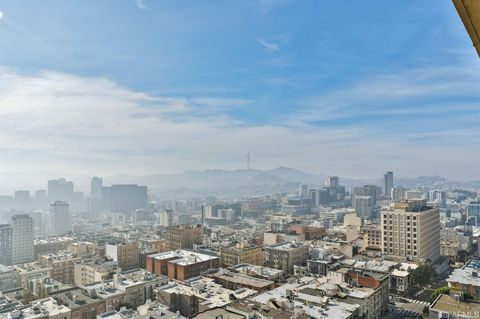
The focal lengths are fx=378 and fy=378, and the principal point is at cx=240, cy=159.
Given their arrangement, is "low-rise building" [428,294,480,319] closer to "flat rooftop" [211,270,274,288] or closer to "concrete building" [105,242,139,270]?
"flat rooftop" [211,270,274,288]

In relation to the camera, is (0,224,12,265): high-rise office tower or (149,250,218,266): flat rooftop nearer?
(149,250,218,266): flat rooftop

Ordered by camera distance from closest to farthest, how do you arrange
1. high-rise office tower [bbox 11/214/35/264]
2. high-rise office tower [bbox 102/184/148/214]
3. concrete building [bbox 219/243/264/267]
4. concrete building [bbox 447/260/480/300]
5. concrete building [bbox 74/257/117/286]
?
concrete building [bbox 447/260/480/300]
concrete building [bbox 74/257/117/286]
concrete building [bbox 219/243/264/267]
high-rise office tower [bbox 11/214/35/264]
high-rise office tower [bbox 102/184/148/214]

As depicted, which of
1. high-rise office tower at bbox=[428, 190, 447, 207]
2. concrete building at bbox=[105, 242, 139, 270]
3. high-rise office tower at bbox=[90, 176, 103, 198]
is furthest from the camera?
high-rise office tower at bbox=[90, 176, 103, 198]

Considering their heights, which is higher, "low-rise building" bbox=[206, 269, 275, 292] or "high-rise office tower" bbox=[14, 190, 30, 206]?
"high-rise office tower" bbox=[14, 190, 30, 206]

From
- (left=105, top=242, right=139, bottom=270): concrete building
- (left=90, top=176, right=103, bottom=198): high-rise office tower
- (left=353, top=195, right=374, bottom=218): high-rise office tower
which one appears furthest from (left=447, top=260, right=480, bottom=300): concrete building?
(left=90, top=176, right=103, bottom=198): high-rise office tower

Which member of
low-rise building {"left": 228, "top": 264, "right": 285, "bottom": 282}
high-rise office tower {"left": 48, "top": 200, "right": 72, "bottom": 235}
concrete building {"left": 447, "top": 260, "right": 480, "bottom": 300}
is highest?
concrete building {"left": 447, "top": 260, "right": 480, "bottom": 300}

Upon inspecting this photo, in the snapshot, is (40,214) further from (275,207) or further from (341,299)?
(341,299)

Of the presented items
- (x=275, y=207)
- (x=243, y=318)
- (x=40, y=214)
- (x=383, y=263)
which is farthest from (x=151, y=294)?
(x=275, y=207)
